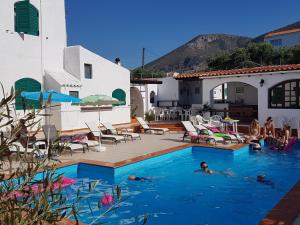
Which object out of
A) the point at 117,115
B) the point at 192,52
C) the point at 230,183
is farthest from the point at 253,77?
the point at 192,52

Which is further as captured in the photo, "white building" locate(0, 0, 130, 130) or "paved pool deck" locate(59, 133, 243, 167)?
"white building" locate(0, 0, 130, 130)

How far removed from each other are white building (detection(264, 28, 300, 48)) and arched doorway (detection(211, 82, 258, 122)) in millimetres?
44470

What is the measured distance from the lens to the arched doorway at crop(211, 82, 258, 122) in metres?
21.1

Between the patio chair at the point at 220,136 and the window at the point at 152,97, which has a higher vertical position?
the window at the point at 152,97

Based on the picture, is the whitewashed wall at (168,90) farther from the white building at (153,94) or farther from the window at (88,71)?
the window at (88,71)

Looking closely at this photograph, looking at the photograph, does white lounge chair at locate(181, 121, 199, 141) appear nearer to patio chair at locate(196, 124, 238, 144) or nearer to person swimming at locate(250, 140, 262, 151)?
patio chair at locate(196, 124, 238, 144)

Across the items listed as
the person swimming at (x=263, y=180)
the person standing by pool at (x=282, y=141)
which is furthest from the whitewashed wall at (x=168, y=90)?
the person swimming at (x=263, y=180)

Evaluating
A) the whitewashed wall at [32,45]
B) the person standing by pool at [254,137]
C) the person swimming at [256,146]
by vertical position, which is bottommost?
the person swimming at [256,146]

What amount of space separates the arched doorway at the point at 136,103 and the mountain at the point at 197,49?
10969 centimetres

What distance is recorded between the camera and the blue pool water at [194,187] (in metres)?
7.20

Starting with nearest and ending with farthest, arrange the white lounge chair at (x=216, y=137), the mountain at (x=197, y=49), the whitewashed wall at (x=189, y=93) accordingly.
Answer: the white lounge chair at (x=216, y=137)
the whitewashed wall at (x=189, y=93)
the mountain at (x=197, y=49)

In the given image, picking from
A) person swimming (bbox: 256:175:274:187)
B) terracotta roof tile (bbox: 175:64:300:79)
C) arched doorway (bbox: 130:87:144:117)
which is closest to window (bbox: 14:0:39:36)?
arched doorway (bbox: 130:87:144:117)

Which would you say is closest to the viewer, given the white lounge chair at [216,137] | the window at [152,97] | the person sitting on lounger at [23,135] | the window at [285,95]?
the person sitting on lounger at [23,135]

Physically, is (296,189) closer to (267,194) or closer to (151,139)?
(267,194)
